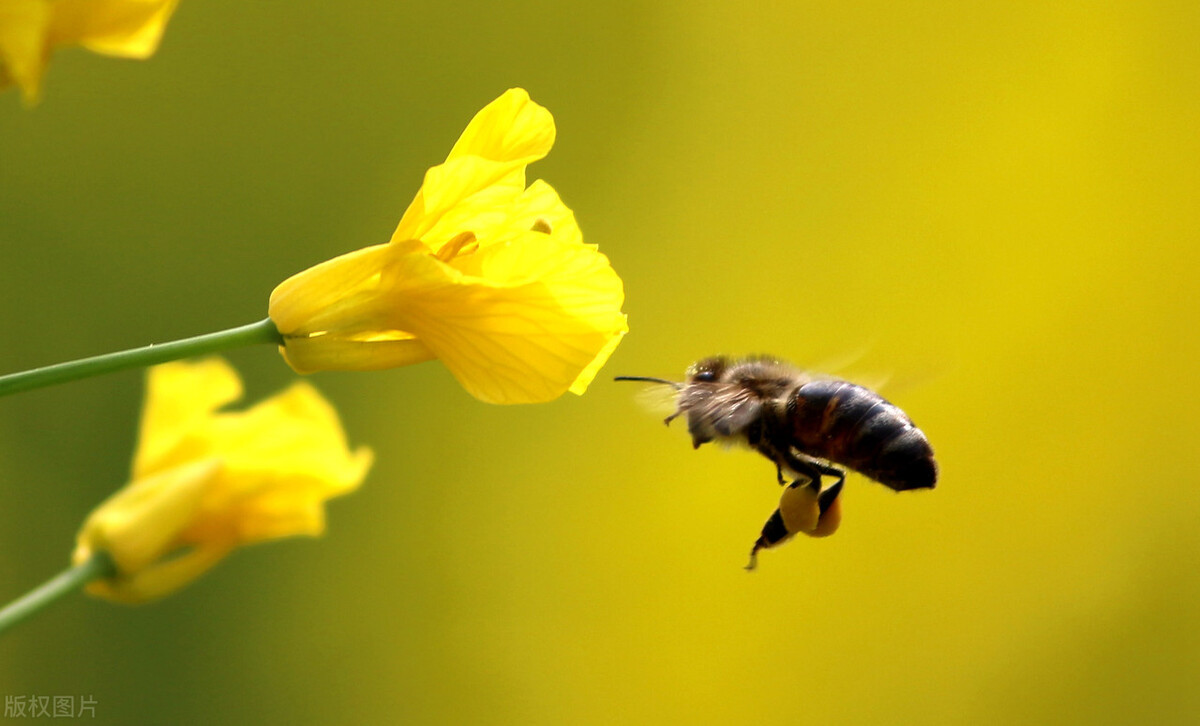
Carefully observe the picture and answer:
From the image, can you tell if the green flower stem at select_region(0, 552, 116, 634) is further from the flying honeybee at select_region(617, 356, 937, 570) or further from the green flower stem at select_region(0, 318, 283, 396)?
the flying honeybee at select_region(617, 356, 937, 570)

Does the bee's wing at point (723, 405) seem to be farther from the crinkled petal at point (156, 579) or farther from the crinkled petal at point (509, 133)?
the crinkled petal at point (156, 579)

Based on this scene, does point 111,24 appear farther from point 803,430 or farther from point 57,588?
point 803,430

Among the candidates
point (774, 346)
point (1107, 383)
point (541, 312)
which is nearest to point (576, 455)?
point (774, 346)

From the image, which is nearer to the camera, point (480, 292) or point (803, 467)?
point (480, 292)

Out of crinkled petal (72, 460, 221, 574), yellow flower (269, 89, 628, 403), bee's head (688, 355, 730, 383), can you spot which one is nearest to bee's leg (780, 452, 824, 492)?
bee's head (688, 355, 730, 383)

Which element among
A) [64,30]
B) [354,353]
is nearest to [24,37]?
[64,30]

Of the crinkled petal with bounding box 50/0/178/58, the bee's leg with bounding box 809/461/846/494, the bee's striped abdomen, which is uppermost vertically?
the crinkled petal with bounding box 50/0/178/58

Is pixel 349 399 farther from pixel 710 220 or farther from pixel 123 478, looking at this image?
pixel 710 220
